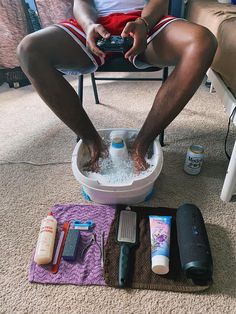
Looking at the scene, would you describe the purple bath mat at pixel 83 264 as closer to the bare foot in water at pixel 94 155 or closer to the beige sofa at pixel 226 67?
the bare foot in water at pixel 94 155

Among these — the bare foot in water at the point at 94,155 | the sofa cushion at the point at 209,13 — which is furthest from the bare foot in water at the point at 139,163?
the sofa cushion at the point at 209,13

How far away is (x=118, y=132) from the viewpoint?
92cm

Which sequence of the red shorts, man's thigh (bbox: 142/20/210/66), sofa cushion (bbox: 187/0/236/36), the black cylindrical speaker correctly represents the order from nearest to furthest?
the black cylindrical speaker, man's thigh (bbox: 142/20/210/66), the red shorts, sofa cushion (bbox: 187/0/236/36)

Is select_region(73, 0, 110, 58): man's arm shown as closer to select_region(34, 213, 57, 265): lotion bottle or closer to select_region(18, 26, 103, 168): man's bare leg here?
select_region(18, 26, 103, 168): man's bare leg

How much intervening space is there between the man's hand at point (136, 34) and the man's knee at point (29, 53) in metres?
0.25

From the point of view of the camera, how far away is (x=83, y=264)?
A: 68cm

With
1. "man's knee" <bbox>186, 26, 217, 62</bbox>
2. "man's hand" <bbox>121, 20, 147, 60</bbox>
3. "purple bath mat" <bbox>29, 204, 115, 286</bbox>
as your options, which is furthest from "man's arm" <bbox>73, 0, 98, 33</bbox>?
"purple bath mat" <bbox>29, 204, 115, 286</bbox>

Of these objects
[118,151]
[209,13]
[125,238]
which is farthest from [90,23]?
[125,238]

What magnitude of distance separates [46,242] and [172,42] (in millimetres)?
654

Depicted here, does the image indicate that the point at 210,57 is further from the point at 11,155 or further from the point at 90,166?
the point at 11,155

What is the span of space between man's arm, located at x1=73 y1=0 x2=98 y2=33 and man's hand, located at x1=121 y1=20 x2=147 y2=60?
0.15 meters

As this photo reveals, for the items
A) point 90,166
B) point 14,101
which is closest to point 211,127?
point 90,166

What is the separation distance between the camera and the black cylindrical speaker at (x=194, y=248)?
0.61 metres

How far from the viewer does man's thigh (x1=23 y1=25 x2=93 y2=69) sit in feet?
2.50
